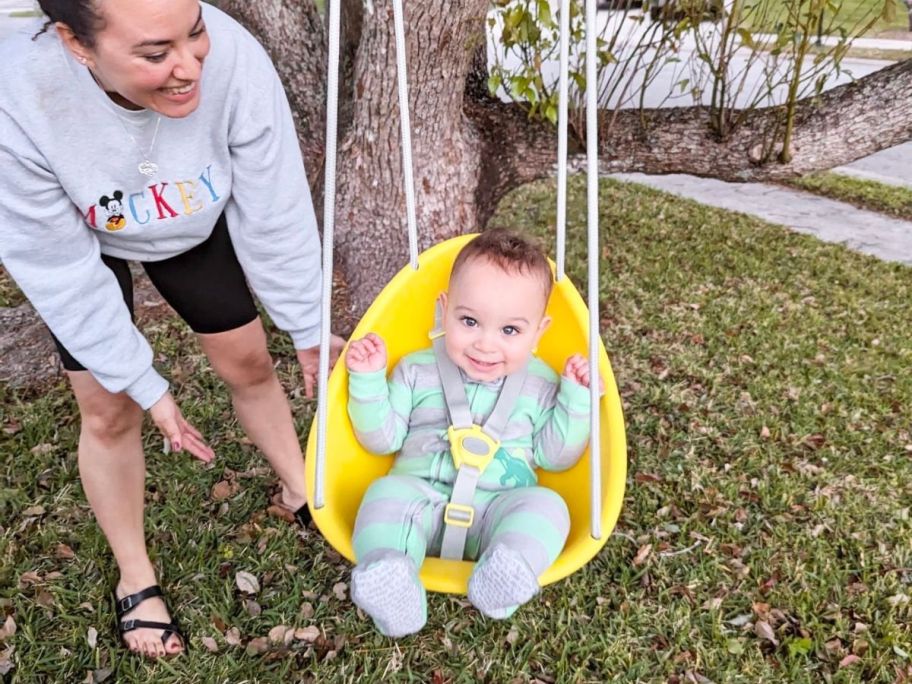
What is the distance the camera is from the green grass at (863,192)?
6160 mm

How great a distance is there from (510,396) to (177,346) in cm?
195

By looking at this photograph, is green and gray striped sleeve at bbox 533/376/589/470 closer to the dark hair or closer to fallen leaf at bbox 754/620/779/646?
fallen leaf at bbox 754/620/779/646

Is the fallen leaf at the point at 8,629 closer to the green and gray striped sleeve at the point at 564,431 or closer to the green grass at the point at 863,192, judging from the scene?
the green and gray striped sleeve at the point at 564,431

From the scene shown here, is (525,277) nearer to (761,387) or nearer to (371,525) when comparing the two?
(371,525)

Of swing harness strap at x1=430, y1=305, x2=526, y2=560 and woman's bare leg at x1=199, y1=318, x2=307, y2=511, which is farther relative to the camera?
woman's bare leg at x1=199, y1=318, x2=307, y2=511

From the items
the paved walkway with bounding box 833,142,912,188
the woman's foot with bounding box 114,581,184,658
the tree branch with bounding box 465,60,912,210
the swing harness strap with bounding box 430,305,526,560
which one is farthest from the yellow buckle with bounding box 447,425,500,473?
the paved walkway with bounding box 833,142,912,188

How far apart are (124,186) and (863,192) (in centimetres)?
637

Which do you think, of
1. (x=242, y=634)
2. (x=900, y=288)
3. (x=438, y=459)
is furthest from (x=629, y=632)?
(x=900, y=288)

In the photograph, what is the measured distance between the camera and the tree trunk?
2.86 meters

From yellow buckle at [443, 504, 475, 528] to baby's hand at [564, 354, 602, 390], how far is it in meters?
0.40

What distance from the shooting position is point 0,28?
10.2 metres

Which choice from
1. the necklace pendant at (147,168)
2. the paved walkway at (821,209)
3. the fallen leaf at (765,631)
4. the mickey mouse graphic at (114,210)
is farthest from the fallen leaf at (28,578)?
the paved walkway at (821,209)

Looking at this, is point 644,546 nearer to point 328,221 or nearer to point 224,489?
point 224,489

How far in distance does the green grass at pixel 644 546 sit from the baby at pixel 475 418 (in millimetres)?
475
